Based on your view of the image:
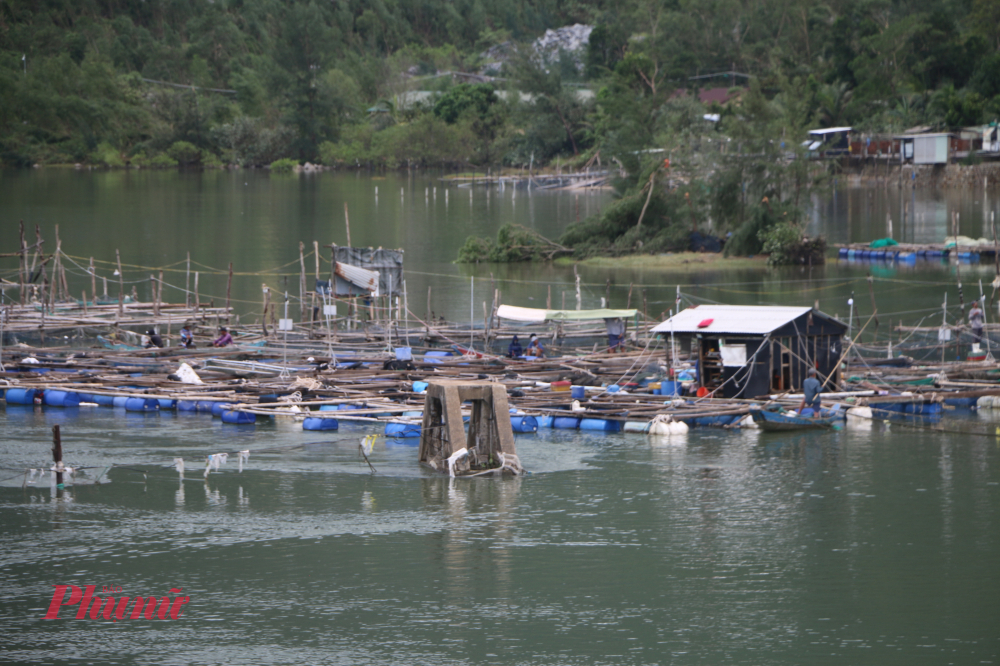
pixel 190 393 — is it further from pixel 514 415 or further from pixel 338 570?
pixel 338 570

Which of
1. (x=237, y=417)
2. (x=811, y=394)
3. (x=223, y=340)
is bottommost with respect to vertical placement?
(x=237, y=417)

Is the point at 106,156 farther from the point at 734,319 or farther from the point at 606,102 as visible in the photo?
the point at 734,319

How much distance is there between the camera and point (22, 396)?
40.6 m

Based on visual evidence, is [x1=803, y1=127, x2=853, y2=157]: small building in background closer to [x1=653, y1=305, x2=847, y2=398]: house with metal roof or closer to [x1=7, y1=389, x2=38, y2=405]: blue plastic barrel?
[x1=653, y1=305, x2=847, y2=398]: house with metal roof

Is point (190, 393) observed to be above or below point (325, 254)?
below

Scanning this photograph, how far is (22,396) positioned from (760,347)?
85.0ft

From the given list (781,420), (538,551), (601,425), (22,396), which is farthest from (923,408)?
(22,396)

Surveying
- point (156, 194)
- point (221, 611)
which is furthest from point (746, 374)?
point (156, 194)

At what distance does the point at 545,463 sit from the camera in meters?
33.0

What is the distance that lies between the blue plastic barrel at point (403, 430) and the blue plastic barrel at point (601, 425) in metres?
5.31

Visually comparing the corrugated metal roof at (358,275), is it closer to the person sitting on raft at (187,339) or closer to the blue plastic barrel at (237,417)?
the person sitting on raft at (187,339)

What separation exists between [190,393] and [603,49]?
146200 mm

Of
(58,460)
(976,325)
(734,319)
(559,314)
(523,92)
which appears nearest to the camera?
(58,460)

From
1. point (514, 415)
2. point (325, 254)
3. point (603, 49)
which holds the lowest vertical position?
point (514, 415)
